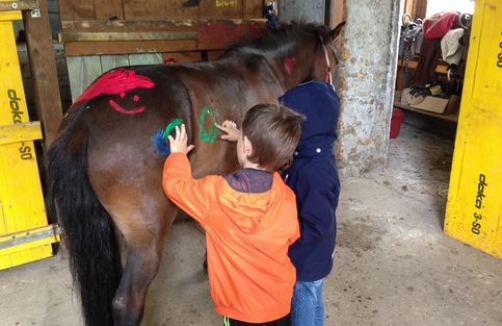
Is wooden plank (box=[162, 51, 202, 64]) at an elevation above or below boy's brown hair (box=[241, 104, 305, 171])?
above

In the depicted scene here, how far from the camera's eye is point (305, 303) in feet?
5.69

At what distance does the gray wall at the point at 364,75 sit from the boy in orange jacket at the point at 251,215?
8.80ft

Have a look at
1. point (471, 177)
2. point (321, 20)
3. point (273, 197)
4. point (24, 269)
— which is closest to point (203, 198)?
point (273, 197)

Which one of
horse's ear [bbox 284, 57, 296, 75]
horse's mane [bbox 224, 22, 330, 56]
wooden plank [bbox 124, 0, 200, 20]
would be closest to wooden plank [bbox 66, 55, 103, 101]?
wooden plank [bbox 124, 0, 200, 20]

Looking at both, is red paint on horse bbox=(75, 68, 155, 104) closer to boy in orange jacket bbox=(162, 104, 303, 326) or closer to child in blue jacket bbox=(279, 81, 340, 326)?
boy in orange jacket bbox=(162, 104, 303, 326)

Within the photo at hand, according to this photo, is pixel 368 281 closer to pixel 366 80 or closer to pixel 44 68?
pixel 366 80

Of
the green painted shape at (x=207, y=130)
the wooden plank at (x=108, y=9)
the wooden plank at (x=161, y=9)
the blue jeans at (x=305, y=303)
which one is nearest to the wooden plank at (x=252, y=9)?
the wooden plank at (x=161, y=9)

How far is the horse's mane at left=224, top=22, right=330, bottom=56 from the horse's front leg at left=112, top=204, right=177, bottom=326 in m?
1.25

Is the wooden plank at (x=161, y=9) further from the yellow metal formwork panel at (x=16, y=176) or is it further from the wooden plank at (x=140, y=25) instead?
the yellow metal formwork panel at (x=16, y=176)

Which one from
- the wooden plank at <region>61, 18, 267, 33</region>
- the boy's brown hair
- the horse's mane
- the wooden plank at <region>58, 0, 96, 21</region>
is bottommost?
the boy's brown hair

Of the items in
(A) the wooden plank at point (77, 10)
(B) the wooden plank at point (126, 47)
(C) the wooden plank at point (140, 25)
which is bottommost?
(B) the wooden plank at point (126, 47)

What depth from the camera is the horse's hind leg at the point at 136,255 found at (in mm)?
1679

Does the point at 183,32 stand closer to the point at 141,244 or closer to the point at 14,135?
the point at 14,135

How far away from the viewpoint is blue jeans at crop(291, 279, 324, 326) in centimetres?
171
